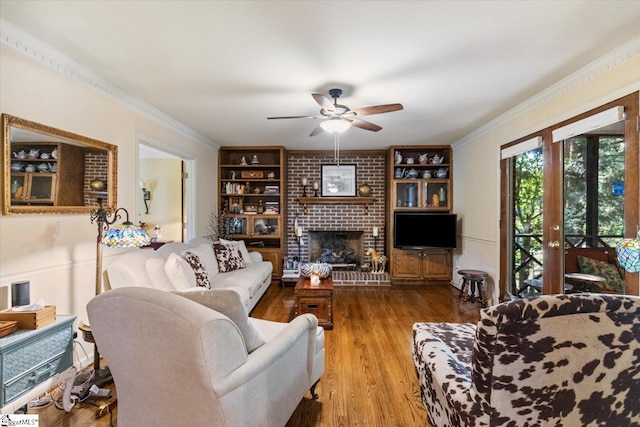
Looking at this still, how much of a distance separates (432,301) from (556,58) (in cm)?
315

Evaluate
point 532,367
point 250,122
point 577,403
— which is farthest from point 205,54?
point 577,403

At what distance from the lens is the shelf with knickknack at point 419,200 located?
512cm

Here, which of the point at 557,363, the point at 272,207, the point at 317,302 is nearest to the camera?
the point at 557,363

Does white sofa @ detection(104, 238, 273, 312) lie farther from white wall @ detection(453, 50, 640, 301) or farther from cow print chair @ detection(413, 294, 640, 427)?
white wall @ detection(453, 50, 640, 301)

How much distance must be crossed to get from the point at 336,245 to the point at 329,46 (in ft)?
13.3

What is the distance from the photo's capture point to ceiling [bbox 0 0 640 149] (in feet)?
5.49

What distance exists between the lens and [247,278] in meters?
3.49

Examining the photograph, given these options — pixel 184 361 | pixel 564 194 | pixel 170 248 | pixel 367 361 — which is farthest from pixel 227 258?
pixel 564 194

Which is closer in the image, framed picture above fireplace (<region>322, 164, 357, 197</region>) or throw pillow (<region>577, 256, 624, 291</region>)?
throw pillow (<region>577, 256, 624, 291</region>)

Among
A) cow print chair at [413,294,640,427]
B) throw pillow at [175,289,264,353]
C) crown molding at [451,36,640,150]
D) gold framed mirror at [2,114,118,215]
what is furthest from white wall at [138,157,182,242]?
cow print chair at [413,294,640,427]

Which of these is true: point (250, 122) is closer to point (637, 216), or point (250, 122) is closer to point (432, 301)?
point (432, 301)

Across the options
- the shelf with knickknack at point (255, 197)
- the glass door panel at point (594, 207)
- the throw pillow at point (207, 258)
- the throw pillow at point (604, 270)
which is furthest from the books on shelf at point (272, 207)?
the throw pillow at point (604, 270)

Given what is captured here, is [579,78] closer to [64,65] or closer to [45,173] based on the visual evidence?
[64,65]

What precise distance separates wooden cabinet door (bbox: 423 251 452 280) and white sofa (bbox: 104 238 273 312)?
2.93 metres
